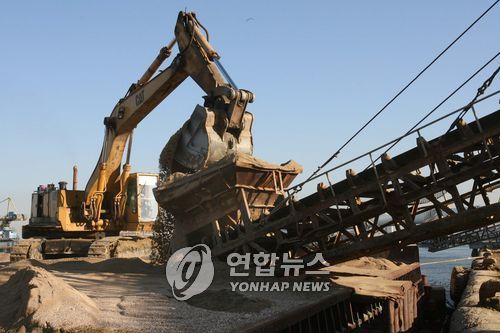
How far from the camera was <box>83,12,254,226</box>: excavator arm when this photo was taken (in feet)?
46.4

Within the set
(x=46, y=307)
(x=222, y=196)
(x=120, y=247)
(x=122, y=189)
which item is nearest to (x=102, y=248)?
(x=120, y=247)

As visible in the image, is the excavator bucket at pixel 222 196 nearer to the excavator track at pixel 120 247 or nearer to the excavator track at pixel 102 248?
the excavator track at pixel 102 248

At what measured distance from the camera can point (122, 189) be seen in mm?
19797

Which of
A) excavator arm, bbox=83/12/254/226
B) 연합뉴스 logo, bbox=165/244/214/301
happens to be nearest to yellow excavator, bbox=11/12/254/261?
excavator arm, bbox=83/12/254/226

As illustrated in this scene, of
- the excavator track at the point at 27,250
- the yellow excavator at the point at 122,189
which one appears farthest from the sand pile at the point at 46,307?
the excavator track at the point at 27,250

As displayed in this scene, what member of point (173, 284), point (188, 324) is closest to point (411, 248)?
point (173, 284)

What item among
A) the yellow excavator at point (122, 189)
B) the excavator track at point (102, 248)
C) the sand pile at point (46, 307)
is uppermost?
the yellow excavator at point (122, 189)

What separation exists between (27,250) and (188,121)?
9038mm

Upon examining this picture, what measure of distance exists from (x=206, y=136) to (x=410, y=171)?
5.85 metres

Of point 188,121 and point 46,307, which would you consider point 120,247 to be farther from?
point 46,307

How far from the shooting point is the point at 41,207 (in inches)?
834

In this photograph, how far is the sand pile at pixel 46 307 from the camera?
6534mm

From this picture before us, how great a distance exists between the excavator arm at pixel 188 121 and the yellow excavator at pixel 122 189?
3 cm

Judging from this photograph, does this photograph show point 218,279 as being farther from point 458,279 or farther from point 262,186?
point 458,279
